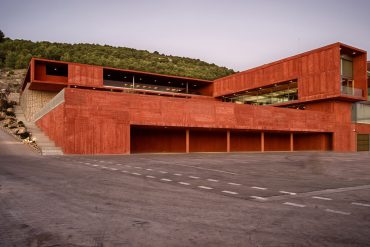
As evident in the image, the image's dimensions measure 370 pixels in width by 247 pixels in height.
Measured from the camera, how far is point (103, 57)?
87562 millimetres

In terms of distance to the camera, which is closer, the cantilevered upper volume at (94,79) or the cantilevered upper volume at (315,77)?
the cantilevered upper volume at (315,77)

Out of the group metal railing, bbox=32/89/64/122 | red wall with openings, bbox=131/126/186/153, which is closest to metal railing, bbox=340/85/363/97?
red wall with openings, bbox=131/126/186/153

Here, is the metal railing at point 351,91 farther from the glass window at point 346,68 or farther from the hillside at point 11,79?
the hillside at point 11,79

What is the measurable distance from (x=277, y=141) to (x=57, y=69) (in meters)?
29.9

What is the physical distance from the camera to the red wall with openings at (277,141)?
3900 cm

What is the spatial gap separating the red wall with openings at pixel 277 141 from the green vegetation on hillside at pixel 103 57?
4257 centimetres

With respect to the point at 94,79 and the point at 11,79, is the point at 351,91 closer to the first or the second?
the point at 94,79

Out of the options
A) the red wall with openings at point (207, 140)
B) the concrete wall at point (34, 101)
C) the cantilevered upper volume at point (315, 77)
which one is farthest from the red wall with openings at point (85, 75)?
the cantilevered upper volume at point (315, 77)

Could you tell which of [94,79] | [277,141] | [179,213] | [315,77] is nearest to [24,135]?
[94,79]

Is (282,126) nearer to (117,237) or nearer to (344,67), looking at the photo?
(344,67)

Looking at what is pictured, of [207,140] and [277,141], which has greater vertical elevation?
[207,140]

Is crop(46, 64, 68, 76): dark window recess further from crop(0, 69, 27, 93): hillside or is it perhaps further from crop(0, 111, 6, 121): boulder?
crop(0, 69, 27, 93): hillside

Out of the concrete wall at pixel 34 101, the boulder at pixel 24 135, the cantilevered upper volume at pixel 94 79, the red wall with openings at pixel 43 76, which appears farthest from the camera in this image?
the concrete wall at pixel 34 101

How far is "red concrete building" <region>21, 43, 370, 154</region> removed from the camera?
24.0 m
